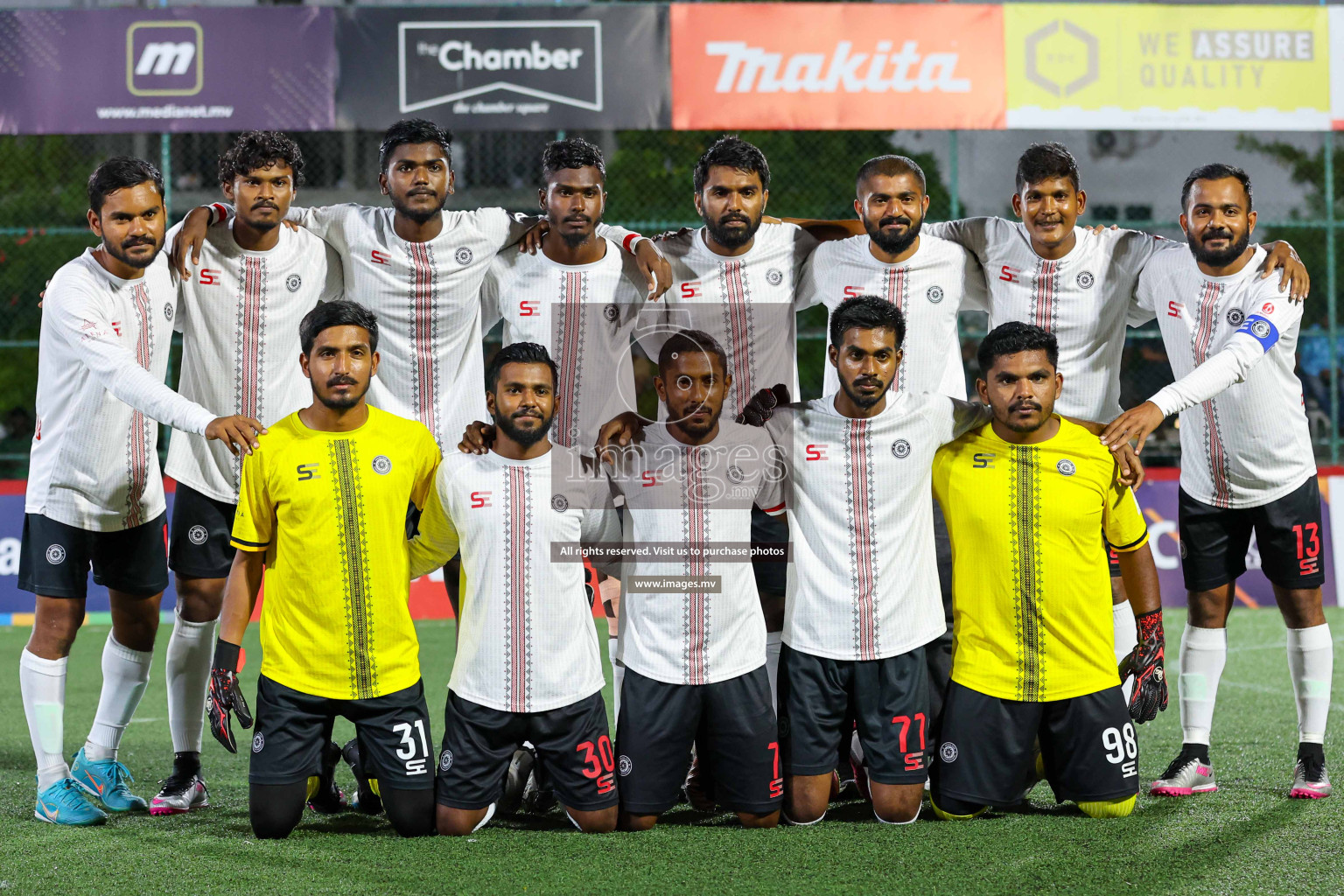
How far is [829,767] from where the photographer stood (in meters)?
3.99

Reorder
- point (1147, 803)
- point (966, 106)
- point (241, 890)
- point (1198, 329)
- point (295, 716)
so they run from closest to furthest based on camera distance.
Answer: point (241, 890) → point (295, 716) → point (1147, 803) → point (1198, 329) → point (966, 106)

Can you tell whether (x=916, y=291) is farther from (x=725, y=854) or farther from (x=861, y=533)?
(x=725, y=854)

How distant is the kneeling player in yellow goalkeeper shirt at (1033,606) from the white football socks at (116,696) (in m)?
2.63

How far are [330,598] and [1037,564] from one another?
2.07 meters

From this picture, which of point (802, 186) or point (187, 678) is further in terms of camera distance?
point (802, 186)

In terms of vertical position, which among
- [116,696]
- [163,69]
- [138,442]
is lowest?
[116,696]

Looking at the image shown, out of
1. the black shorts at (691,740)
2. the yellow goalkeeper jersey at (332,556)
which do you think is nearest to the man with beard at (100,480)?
the yellow goalkeeper jersey at (332,556)

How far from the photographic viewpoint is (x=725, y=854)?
11.9ft

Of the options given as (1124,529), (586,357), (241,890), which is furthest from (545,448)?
(1124,529)

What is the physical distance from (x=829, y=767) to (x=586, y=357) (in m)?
1.57

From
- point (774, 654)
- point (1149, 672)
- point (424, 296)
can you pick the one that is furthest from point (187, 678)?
point (1149, 672)

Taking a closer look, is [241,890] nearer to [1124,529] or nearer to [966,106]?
[1124,529]

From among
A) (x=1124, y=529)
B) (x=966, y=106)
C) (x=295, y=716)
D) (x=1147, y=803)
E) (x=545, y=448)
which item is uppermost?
(x=966, y=106)

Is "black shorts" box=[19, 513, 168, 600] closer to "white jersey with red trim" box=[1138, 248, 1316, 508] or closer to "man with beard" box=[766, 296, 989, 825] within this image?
"man with beard" box=[766, 296, 989, 825]
